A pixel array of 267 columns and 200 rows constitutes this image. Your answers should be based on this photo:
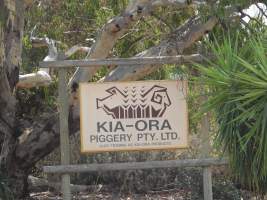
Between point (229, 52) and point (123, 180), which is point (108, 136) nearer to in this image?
point (229, 52)

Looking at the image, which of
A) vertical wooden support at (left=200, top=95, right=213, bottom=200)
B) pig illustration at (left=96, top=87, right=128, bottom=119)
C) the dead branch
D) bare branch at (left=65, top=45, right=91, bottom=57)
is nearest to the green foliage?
vertical wooden support at (left=200, top=95, right=213, bottom=200)

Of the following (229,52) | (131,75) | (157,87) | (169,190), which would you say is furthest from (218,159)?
(169,190)

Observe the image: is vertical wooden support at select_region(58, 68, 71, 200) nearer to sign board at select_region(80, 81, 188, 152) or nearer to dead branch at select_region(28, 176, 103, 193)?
sign board at select_region(80, 81, 188, 152)

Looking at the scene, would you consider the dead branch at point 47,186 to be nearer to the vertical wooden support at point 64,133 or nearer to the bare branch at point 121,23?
the bare branch at point 121,23

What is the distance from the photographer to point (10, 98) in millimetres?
10773

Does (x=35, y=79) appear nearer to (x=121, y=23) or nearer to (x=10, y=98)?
(x=10, y=98)

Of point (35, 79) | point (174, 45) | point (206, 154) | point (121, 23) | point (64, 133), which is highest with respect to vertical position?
point (121, 23)

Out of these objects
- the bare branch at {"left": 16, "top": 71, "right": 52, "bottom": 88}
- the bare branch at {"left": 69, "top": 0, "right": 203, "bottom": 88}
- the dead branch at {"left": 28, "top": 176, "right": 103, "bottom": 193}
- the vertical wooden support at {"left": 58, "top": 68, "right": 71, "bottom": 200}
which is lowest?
the dead branch at {"left": 28, "top": 176, "right": 103, "bottom": 193}

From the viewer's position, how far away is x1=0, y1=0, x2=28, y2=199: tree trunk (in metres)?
10.6

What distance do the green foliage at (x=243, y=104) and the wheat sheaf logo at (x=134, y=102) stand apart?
1.17 metres

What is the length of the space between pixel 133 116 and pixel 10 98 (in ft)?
10.0

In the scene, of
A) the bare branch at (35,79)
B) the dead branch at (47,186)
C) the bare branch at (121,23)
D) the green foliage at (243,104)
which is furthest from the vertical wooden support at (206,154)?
the bare branch at (35,79)

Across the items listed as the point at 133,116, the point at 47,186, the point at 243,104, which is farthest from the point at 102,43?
the point at 243,104

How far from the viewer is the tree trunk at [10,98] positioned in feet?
34.6
